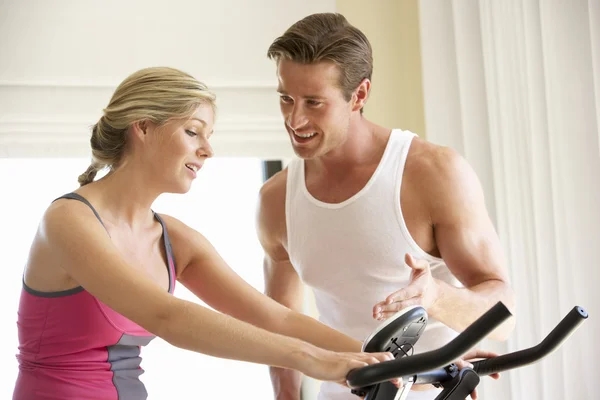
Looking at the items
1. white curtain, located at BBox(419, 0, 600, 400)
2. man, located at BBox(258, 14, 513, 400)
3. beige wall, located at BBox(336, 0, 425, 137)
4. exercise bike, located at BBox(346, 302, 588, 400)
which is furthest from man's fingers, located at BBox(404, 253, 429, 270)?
beige wall, located at BBox(336, 0, 425, 137)

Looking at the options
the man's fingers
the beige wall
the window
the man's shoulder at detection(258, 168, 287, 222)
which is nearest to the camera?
the man's fingers

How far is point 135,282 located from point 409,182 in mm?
848

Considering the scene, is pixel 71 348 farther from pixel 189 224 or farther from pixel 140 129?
pixel 189 224

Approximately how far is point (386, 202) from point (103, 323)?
782 mm

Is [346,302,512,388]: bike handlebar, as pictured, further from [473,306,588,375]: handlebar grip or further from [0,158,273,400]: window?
[0,158,273,400]: window

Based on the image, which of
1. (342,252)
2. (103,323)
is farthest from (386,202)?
(103,323)

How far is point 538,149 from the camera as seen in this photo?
283 cm

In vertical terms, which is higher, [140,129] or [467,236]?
[140,129]

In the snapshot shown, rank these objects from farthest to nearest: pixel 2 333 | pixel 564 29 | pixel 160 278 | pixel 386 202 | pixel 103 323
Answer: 1. pixel 2 333
2. pixel 564 29
3. pixel 386 202
4. pixel 160 278
5. pixel 103 323

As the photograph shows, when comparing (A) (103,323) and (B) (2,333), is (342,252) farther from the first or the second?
(B) (2,333)

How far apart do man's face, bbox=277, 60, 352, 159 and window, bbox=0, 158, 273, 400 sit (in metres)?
1.16

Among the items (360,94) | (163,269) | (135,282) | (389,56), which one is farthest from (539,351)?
(389,56)

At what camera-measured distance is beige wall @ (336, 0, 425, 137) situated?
11.5ft

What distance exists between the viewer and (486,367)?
151 cm
